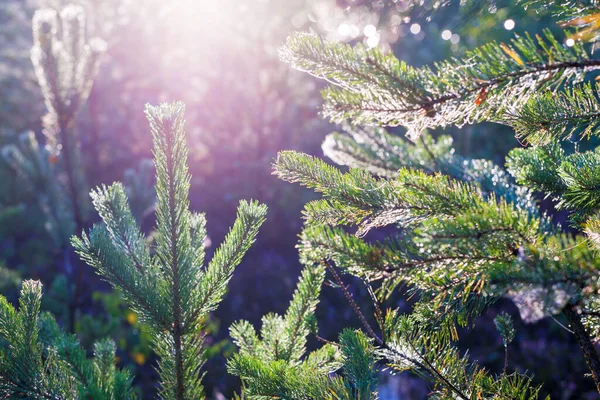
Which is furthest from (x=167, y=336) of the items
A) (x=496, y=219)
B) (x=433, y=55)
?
(x=433, y=55)

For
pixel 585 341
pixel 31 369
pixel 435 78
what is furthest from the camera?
pixel 31 369

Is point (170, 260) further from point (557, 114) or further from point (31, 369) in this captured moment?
point (557, 114)

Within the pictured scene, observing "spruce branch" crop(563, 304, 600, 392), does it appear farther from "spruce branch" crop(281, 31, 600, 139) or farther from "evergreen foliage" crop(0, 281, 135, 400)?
"evergreen foliage" crop(0, 281, 135, 400)

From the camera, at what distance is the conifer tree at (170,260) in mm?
929

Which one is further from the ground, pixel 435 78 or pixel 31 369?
pixel 435 78

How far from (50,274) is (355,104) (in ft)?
25.4

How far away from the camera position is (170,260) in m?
0.98

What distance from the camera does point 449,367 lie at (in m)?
0.97

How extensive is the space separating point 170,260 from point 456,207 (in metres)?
0.64

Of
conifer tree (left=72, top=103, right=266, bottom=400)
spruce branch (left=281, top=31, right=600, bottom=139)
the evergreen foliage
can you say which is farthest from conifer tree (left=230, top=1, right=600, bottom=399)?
the evergreen foliage

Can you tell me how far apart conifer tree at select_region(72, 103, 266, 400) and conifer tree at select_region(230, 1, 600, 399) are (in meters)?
0.14

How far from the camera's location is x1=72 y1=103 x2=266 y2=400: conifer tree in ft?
3.05

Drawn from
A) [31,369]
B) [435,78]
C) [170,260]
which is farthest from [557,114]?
[31,369]

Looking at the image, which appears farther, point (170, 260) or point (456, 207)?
point (170, 260)
